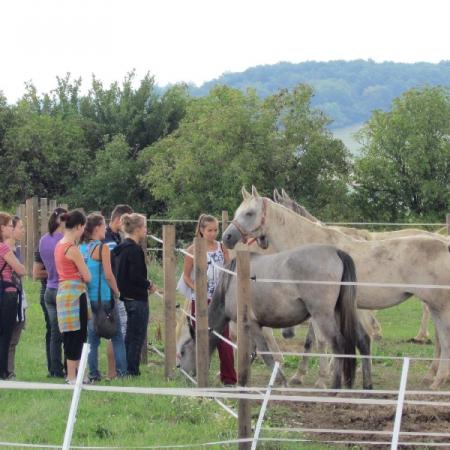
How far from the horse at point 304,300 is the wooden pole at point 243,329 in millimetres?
2332

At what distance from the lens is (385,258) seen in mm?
10828

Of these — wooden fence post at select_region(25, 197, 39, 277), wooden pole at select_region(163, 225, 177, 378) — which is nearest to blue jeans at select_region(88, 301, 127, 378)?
wooden pole at select_region(163, 225, 177, 378)

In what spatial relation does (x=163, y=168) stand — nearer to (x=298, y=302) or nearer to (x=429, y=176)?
(x=429, y=176)

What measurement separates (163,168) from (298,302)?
23.2m

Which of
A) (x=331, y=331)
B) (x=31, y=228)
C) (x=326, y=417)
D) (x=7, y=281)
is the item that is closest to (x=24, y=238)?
(x=31, y=228)

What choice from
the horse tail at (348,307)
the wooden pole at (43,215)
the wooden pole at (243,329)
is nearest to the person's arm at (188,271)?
the horse tail at (348,307)

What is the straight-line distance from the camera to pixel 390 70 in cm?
15638

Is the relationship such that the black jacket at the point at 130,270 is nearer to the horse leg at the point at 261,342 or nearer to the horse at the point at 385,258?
the horse leg at the point at 261,342

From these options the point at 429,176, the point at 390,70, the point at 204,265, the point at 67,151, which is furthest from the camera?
the point at 390,70

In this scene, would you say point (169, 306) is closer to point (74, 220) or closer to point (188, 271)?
point (188, 271)

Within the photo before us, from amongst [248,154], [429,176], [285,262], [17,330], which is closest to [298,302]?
[285,262]

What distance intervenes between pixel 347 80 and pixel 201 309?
149499 millimetres

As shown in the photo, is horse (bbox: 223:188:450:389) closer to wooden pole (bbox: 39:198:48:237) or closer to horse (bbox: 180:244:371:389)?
horse (bbox: 180:244:371:389)

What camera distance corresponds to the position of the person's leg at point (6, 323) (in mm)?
9531
